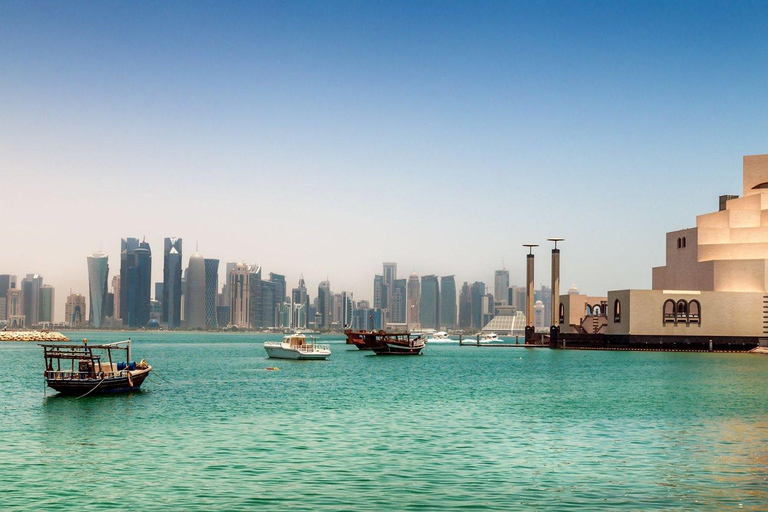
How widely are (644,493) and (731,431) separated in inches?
818

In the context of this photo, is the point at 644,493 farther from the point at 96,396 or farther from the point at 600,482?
the point at 96,396

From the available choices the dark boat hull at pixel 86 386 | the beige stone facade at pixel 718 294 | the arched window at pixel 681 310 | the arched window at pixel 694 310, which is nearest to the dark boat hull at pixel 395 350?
the beige stone facade at pixel 718 294

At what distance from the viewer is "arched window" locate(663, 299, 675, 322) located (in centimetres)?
17750

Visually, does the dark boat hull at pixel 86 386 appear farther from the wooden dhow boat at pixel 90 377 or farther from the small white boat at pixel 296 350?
the small white boat at pixel 296 350

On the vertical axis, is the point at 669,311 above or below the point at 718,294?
below

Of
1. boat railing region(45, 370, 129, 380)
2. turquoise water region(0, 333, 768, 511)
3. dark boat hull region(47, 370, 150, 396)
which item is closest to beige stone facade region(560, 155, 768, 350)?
turquoise water region(0, 333, 768, 511)

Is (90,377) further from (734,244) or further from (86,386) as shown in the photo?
(734,244)

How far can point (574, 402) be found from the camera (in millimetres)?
68688

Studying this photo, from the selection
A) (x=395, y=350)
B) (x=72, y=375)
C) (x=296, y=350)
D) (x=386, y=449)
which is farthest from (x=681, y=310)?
(x=386, y=449)

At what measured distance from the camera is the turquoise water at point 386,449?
102 feet

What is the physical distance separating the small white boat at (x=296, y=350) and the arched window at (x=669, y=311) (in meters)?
74.6

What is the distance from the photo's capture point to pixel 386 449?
→ 42281 millimetres

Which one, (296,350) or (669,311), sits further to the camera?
(669,311)

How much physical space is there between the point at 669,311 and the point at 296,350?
81.1 meters
